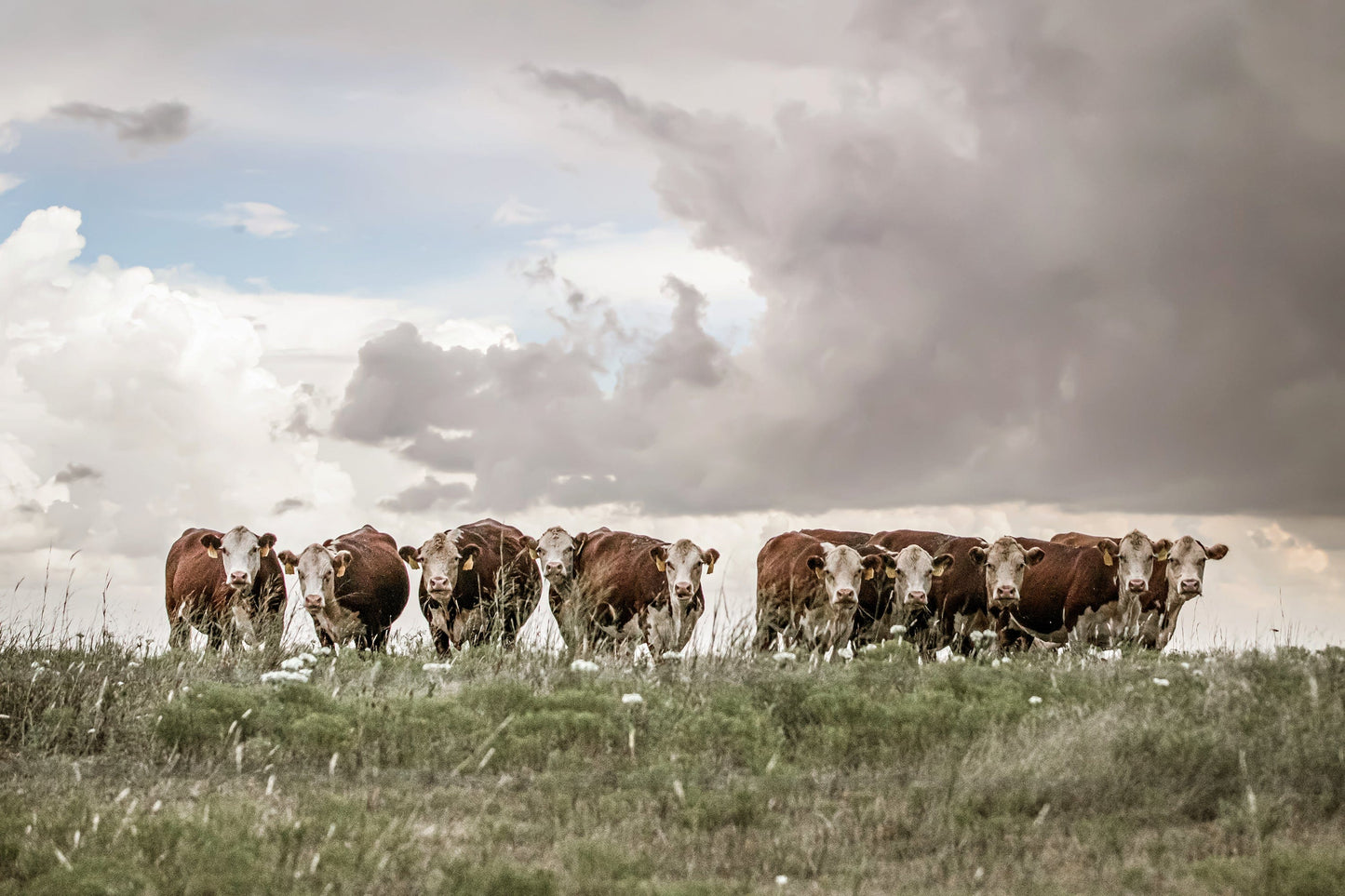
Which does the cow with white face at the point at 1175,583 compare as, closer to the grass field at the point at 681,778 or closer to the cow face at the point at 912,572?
the cow face at the point at 912,572

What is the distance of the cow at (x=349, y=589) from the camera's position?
1980cm

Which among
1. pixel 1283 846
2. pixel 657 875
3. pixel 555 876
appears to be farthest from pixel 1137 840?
pixel 555 876

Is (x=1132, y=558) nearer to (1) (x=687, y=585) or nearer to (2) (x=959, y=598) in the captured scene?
(2) (x=959, y=598)

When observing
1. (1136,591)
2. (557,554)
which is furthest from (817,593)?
(1136,591)

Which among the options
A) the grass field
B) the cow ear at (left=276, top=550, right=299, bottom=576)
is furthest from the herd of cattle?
the grass field

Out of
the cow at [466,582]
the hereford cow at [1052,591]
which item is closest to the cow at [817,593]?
the hereford cow at [1052,591]

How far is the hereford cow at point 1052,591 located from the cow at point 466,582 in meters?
7.84

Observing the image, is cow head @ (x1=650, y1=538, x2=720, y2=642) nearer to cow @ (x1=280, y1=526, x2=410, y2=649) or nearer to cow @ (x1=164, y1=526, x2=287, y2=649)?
cow @ (x1=280, y1=526, x2=410, y2=649)

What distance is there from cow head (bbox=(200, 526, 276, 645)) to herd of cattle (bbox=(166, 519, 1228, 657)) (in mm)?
23

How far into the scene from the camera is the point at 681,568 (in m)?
18.8

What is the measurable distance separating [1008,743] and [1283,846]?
9.87ft

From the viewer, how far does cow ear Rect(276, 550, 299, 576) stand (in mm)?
20062

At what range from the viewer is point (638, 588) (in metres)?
19.3

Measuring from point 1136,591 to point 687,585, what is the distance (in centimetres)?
774
